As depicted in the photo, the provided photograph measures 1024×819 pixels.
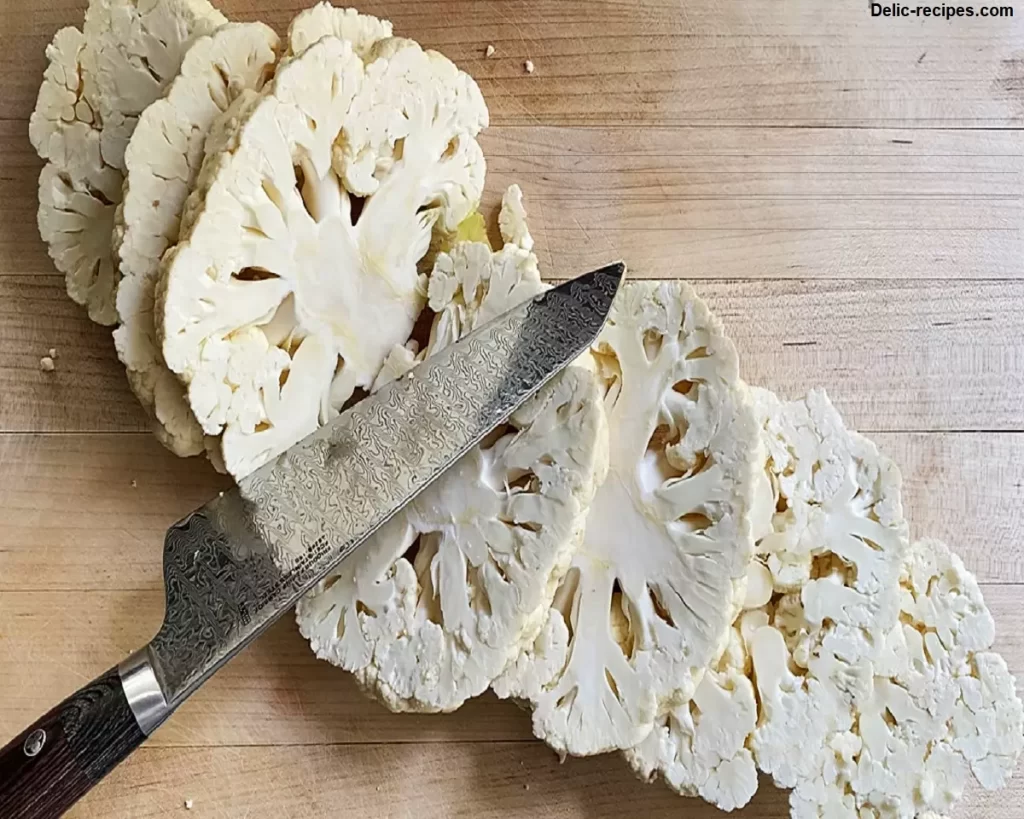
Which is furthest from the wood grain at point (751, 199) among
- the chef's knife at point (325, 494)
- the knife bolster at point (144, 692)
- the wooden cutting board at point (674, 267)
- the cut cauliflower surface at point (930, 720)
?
the knife bolster at point (144, 692)

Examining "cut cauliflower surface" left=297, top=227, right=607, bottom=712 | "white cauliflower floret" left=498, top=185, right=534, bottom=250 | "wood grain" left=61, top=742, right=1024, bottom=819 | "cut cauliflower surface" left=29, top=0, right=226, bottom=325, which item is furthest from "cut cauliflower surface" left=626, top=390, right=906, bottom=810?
"cut cauliflower surface" left=29, top=0, right=226, bottom=325

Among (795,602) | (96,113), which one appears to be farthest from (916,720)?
(96,113)

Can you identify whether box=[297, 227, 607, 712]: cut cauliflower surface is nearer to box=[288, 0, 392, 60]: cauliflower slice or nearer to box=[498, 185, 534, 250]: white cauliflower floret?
box=[498, 185, 534, 250]: white cauliflower floret

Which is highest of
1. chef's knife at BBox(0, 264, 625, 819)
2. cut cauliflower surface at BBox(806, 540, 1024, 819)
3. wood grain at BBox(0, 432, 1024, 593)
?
chef's knife at BBox(0, 264, 625, 819)

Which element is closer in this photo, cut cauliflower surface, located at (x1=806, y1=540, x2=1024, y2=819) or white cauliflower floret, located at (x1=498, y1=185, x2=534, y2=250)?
cut cauliflower surface, located at (x1=806, y1=540, x2=1024, y2=819)

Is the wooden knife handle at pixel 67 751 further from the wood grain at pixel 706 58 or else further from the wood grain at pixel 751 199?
the wood grain at pixel 706 58

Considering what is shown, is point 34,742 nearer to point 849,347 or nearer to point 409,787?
point 409,787

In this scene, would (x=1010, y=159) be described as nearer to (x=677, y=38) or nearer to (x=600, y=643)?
(x=677, y=38)

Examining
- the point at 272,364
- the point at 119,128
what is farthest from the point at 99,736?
the point at 119,128
